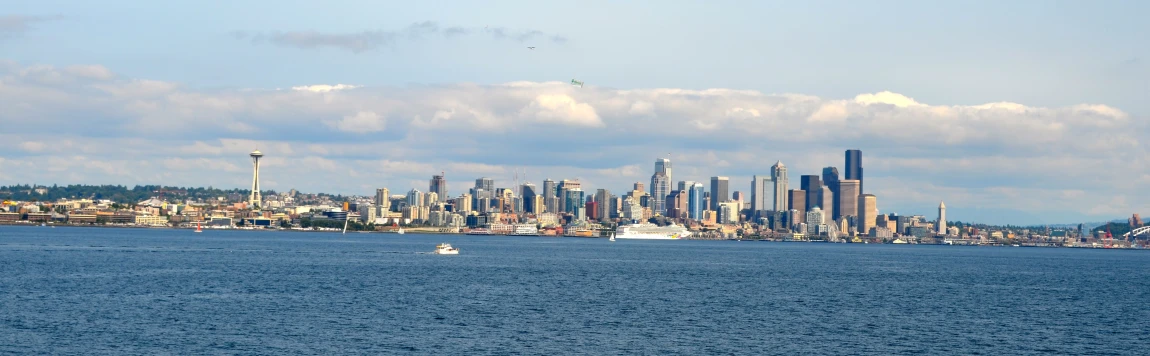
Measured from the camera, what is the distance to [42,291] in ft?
276

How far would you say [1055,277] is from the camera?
141 m

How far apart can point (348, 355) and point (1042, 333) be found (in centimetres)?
4340

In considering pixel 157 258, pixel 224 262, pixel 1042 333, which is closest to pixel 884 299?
pixel 1042 333

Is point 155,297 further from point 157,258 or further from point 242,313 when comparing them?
point 157,258

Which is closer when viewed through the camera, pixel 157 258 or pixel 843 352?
pixel 843 352

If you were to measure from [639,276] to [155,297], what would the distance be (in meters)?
54.1

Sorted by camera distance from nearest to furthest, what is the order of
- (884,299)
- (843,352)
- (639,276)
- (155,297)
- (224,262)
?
1. (843,352)
2. (155,297)
3. (884,299)
4. (639,276)
5. (224,262)

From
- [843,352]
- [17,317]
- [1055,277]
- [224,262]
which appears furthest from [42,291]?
[1055,277]

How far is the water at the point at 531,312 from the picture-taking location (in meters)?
61.3

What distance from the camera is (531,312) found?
76.8 meters

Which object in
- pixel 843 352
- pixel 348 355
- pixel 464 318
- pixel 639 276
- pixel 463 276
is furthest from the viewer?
pixel 639 276

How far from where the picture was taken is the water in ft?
201

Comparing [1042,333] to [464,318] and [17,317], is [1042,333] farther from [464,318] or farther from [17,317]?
[17,317]

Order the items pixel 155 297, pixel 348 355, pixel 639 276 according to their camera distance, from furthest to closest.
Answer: pixel 639 276
pixel 155 297
pixel 348 355
